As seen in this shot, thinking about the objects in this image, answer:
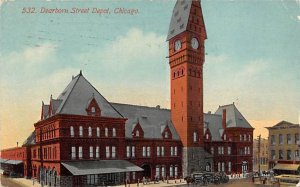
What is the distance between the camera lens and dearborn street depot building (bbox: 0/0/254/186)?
29609 mm

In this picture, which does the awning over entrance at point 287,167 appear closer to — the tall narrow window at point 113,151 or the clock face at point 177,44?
the clock face at point 177,44

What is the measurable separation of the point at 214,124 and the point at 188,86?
9.29 metres

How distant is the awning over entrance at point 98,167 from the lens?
93.1 ft

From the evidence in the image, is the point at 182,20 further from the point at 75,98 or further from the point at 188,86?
the point at 75,98

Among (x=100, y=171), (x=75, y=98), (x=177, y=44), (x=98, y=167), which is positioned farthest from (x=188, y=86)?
(x=100, y=171)

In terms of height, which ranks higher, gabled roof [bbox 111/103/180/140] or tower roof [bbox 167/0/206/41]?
tower roof [bbox 167/0/206/41]

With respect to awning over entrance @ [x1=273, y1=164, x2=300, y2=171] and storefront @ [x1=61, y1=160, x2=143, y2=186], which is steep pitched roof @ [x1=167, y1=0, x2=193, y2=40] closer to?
storefront @ [x1=61, y1=160, x2=143, y2=186]

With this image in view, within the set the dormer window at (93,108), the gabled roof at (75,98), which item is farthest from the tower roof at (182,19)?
the dormer window at (93,108)

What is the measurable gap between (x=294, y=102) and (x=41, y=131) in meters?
21.2

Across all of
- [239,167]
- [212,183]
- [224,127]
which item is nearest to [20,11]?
[212,183]

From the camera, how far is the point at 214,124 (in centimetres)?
4462

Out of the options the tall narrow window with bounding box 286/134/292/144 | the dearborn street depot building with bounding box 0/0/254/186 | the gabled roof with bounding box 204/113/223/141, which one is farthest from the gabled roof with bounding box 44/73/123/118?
the tall narrow window with bounding box 286/134/292/144

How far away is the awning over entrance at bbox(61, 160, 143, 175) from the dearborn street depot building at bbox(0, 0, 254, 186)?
0.27 feet

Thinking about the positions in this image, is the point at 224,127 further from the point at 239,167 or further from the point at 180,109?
the point at 180,109
